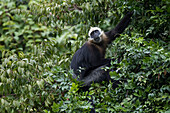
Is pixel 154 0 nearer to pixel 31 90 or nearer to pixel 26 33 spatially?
pixel 31 90

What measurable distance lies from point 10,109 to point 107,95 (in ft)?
5.46

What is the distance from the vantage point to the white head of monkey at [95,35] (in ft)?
14.8

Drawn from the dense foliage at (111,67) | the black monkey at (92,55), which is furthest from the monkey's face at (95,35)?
the dense foliage at (111,67)

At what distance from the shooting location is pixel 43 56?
4121mm

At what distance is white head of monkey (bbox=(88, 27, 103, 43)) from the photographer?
452 cm

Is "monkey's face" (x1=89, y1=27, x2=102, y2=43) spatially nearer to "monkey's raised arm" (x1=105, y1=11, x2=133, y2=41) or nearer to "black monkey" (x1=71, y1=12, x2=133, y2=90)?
"black monkey" (x1=71, y1=12, x2=133, y2=90)

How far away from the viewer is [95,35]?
4.52m

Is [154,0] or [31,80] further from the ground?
[154,0]

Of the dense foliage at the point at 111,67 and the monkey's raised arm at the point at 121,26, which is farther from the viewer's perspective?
the monkey's raised arm at the point at 121,26

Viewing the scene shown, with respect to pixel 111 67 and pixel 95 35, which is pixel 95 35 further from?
pixel 111 67

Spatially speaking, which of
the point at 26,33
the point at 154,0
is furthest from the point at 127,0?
the point at 26,33

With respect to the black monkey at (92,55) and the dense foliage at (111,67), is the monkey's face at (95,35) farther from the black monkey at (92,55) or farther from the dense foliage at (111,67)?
the dense foliage at (111,67)

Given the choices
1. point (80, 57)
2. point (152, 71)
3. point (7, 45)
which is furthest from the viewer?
point (7, 45)

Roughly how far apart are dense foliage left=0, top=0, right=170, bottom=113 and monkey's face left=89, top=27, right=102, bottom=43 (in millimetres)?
104
